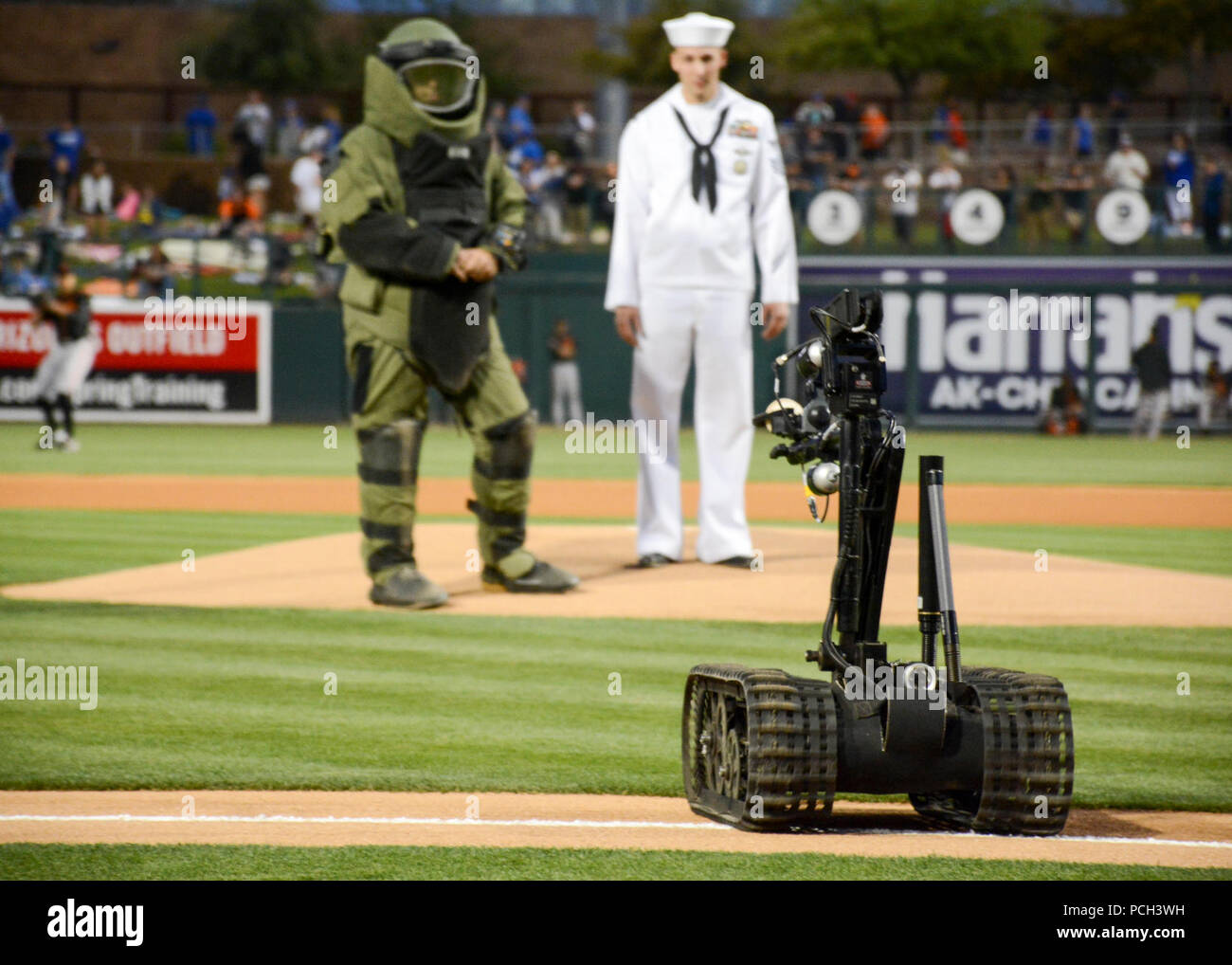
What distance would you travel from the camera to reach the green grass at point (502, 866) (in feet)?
14.6

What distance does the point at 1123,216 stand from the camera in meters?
27.8

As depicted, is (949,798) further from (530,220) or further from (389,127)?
(530,220)

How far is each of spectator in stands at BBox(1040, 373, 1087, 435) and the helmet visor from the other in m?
19.6

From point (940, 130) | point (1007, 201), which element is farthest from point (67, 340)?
point (940, 130)

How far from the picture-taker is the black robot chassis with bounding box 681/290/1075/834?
4.67 metres

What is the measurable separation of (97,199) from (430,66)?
24028 mm

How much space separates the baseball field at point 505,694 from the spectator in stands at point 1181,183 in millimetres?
13395

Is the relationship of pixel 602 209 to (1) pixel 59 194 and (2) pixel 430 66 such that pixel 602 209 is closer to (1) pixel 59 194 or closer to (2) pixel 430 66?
(1) pixel 59 194

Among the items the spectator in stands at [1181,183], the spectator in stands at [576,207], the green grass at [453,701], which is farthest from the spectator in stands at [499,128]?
the green grass at [453,701]

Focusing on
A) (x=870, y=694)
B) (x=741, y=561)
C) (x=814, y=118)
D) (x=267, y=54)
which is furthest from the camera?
(x=267, y=54)

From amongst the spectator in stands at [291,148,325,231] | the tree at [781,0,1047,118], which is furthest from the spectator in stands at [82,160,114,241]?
the tree at [781,0,1047,118]

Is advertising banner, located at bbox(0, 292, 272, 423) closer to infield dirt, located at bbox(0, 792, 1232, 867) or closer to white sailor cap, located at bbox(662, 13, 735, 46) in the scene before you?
white sailor cap, located at bbox(662, 13, 735, 46)
